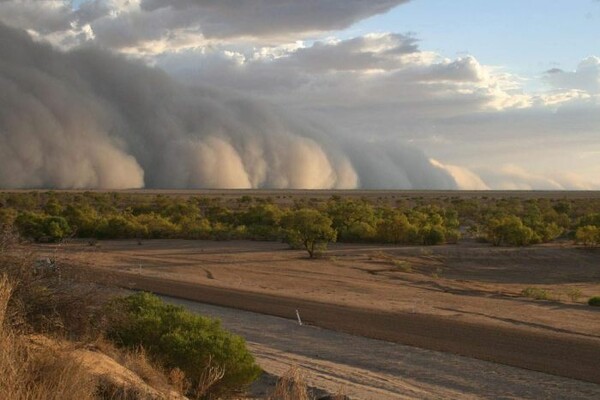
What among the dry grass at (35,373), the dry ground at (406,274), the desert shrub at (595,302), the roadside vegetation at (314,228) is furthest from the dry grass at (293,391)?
the roadside vegetation at (314,228)

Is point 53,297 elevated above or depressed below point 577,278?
above

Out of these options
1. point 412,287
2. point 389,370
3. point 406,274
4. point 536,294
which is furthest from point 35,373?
point 406,274

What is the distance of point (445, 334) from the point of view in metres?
18.0

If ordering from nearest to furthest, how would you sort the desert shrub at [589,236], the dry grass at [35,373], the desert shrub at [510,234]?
the dry grass at [35,373]
the desert shrub at [589,236]
the desert shrub at [510,234]

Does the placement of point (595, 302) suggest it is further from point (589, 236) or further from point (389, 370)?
point (589, 236)

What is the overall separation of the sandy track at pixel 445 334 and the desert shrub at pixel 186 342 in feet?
2.54

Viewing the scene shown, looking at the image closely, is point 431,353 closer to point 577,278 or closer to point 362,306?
point 362,306

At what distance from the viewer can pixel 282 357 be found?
1481 cm

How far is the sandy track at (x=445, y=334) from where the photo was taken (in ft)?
49.0

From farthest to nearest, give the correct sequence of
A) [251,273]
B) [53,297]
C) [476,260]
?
[476,260] < [251,273] < [53,297]

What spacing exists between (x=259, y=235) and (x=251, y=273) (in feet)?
58.2

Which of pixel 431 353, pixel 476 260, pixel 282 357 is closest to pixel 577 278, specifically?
pixel 476 260

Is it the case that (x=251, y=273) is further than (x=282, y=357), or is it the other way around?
(x=251, y=273)

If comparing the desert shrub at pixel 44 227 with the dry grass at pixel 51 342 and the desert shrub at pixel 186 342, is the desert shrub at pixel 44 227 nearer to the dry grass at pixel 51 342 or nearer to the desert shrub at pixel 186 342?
the desert shrub at pixel 186 342
